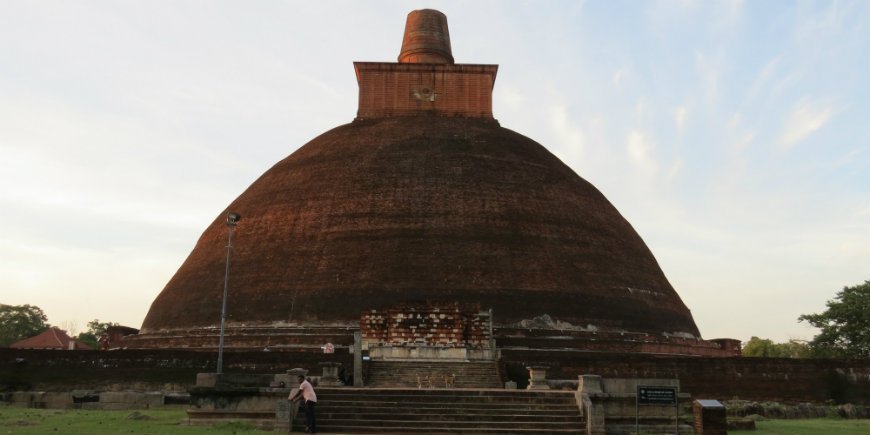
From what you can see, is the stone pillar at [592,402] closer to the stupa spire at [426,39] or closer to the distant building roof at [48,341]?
the stupa spire at [426,39]

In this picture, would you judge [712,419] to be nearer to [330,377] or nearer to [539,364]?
[539,364]

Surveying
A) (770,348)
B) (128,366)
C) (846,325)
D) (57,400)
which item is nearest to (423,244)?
(128,366)

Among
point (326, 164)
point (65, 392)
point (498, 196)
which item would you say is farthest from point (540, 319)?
point (65, 392)

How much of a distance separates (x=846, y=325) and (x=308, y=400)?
84.0 feet

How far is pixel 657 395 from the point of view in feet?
37.0

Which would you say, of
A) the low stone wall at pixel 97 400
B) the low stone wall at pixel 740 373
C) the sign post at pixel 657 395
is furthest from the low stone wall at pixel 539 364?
the sign post at pixel 657 395

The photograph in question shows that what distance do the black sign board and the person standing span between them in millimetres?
4873

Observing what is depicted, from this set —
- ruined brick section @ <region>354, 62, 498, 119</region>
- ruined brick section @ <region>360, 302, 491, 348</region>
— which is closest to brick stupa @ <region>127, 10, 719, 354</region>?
ruined brick section @ <region>360, 302, 491, 348</region>

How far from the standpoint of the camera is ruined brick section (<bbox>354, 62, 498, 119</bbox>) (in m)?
29.5

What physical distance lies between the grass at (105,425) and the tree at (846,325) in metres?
25.7

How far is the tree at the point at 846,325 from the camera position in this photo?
2920 centimetres

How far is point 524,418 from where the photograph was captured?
12.2 m

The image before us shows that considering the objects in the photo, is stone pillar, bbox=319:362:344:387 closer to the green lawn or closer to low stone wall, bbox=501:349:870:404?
low stone wall, bbox=501:349:870:404

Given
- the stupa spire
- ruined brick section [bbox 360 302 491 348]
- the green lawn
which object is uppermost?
the stupa spire
